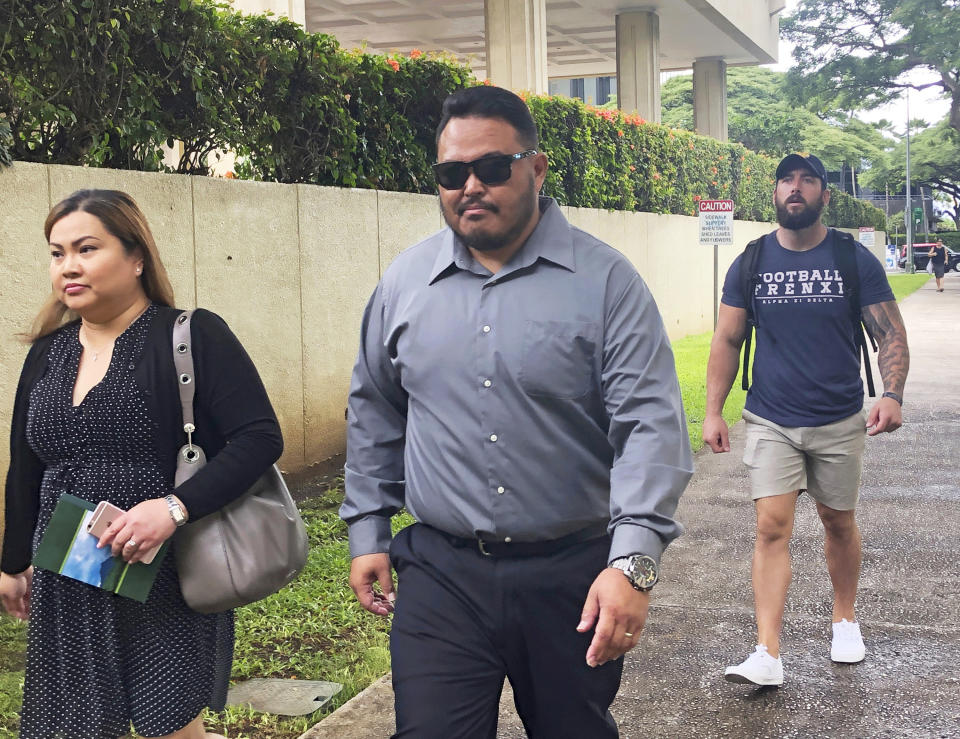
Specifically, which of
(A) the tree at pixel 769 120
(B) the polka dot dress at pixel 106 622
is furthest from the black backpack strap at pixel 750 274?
(A) the tree at pixel 769 120

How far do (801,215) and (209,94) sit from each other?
457 centimetres

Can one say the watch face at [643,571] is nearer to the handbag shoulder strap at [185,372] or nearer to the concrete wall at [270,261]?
the handbag shoulder strap at [185,372]

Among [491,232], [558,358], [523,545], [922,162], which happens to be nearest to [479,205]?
[491,232]

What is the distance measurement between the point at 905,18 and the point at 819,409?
140 ft

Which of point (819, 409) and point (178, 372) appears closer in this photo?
point (178, 372)

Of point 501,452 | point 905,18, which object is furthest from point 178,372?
point 905,18

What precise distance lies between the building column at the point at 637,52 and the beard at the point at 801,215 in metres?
21.2

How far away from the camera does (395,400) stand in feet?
10.7

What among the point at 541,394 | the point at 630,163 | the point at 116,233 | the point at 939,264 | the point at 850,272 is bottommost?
the point at 541,394

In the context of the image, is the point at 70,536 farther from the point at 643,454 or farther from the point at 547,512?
the point at 643,454

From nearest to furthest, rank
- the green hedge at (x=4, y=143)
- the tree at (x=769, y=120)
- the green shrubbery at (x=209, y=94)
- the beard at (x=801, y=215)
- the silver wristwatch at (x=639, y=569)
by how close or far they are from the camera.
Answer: the silver wristwatch at (x=639, y=569)
the beard at (x=801, y=215)
the green hedge at (x=4, y=143)
the green shrubbery at (x=209, y=94)
the tree at (x=769, y=120)

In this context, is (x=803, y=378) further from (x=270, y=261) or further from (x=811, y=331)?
(x=270, y=261)

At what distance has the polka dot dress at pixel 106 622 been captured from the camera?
323 centimetres

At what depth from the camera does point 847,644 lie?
17.1 ft
